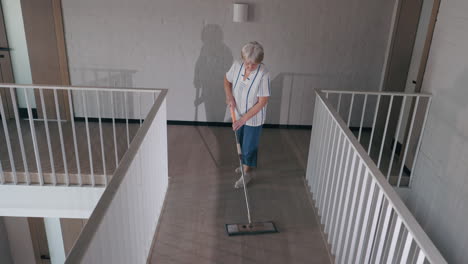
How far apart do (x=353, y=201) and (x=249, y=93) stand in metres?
1.35

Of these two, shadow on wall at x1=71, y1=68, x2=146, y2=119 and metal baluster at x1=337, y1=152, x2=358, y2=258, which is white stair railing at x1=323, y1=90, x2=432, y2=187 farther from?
shadow on wall at x1=71, y1=68, x2=146, y2=119

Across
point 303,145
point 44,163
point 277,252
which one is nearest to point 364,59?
point 303,145

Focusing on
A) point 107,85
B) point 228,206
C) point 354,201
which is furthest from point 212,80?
point 354,201

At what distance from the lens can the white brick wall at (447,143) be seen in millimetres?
3176

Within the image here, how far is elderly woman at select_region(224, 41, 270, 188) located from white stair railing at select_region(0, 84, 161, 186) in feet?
2.49

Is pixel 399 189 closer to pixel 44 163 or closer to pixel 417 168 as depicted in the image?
pixel 417 168

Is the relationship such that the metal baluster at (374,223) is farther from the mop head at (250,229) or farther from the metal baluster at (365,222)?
the mop head at (250,229)

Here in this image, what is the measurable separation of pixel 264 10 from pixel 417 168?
8.42 feet

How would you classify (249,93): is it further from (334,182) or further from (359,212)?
(359,212)

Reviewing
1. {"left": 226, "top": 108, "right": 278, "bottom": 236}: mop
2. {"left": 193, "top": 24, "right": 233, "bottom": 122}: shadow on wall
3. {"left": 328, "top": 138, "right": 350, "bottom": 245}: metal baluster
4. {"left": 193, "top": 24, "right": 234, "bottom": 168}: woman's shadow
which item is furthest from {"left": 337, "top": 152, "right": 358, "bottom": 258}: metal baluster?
{"left": 193, "top": 24, "right": 233, "bottom": 122}: shadow on wall

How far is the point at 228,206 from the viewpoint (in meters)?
3.43

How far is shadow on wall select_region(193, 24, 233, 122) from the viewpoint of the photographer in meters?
4.87

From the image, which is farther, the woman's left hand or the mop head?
the woman's left hand

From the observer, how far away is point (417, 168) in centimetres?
391
